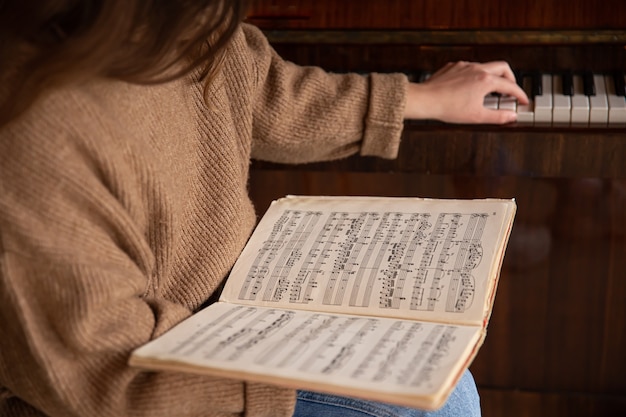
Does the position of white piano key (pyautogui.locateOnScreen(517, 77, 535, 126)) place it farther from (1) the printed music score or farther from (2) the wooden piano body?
(1) the printed music score

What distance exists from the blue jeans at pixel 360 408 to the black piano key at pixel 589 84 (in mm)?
514

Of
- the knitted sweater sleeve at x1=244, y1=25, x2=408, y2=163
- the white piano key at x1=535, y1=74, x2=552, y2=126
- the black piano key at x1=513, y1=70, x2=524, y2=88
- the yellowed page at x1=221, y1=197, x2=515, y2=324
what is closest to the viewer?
the yellowed page at x1=221, y1=197, x2=515, y2=324

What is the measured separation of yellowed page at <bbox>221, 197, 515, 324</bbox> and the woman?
6cm

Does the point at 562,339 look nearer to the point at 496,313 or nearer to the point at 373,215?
the point at 496,313

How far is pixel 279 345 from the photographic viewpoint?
76cm

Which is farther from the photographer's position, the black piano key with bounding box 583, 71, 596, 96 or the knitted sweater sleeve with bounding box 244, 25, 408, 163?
the black piano key with bounding box 583, 71, 596, 96

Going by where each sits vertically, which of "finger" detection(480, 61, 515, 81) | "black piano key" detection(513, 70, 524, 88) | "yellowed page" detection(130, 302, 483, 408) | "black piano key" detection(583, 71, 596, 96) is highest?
"finger" detection(480, 61, 515, 81)

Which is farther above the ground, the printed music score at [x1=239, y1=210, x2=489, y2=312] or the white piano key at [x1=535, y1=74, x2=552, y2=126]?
the white piano key at [x1=535, y1=74, x2=552, y2=126]

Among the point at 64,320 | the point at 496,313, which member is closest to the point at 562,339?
the point at 496,313

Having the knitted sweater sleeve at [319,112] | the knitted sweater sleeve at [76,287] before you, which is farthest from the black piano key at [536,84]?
the knitted sweater sleeve at [76,287]

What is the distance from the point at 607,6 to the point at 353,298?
2.35 ft

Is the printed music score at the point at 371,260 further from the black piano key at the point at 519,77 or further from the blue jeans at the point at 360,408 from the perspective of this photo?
the black piano key at the point at 519,77

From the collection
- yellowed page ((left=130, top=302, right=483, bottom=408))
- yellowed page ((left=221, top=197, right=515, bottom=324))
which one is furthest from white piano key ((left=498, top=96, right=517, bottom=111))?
yellowed page ((left=130, top=302, right=483, bottom=408))

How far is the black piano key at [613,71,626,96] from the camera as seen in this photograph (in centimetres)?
131
